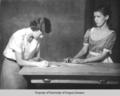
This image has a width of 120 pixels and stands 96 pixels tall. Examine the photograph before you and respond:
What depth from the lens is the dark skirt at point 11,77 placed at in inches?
78.0

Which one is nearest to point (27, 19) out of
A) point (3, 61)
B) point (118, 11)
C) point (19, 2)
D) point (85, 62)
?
point (19, 2)

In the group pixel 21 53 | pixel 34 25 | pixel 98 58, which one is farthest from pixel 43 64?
pixel 98 58

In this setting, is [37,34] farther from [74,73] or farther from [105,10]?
[105,10]

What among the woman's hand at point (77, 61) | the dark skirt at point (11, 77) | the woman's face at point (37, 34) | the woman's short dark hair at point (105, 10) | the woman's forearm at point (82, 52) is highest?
the woman's short dark hair at point (105, 10)

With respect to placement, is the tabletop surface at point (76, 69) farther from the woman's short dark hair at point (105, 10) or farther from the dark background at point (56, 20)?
the woman's short dark hair at point (105, 10)

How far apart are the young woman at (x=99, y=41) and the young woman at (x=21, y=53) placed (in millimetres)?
263

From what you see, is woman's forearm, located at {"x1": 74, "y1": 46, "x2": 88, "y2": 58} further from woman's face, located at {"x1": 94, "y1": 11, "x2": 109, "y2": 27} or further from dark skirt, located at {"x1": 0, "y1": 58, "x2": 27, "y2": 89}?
dark skirt, located at {"x1": 0, "y1": 58, "x2": 27, "y2": 89}

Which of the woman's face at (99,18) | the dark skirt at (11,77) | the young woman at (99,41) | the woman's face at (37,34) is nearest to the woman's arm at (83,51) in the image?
the young woman at (99,41)

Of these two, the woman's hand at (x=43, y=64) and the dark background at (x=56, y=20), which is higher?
the dark background at (x=56, y=20)

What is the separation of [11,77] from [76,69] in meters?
0.42

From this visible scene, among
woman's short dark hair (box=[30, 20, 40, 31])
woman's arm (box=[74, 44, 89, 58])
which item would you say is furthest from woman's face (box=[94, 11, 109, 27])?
woman's short dark hair (box=[30, 20, 40, 31])

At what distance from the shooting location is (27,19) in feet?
A: 6.57

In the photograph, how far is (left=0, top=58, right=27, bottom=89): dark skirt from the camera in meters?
1.98

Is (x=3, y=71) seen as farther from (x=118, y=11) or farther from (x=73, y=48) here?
(x=118, y=11)
